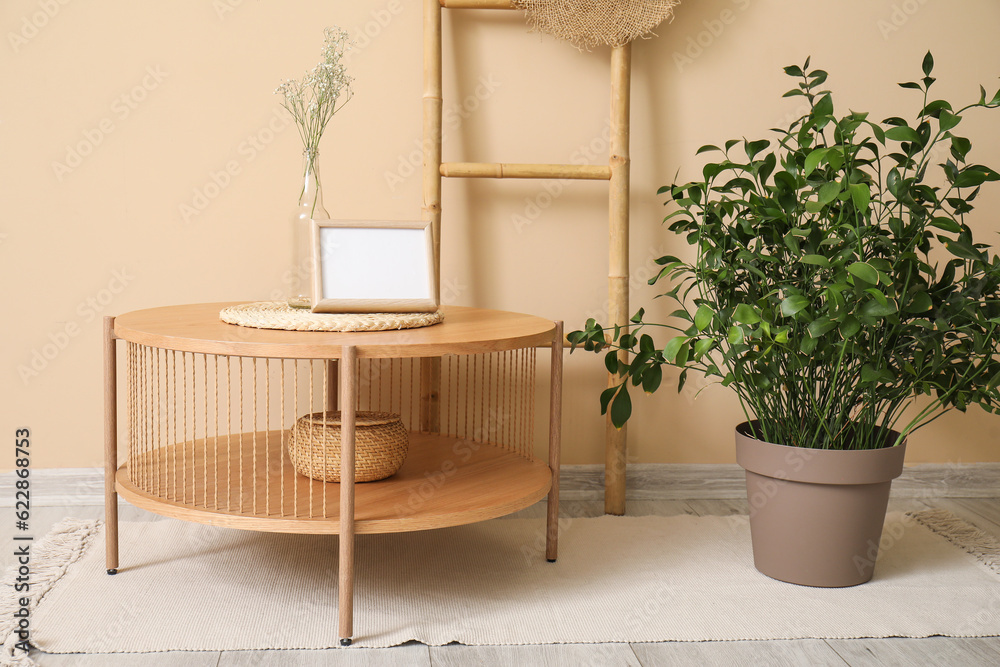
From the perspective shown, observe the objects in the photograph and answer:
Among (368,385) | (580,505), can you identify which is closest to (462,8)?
(368,385)

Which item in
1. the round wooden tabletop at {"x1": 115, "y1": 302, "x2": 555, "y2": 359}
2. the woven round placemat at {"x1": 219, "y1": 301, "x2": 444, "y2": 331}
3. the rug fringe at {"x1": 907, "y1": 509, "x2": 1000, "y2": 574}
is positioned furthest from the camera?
the rug fringe at {"x1": 907, "y1": 509, "x2": 1000, "y2": 574}

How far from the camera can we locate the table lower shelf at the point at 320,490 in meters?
1.21

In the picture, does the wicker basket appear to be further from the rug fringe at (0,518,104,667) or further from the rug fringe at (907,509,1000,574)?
the rug fringe at (907,509,1000,574)

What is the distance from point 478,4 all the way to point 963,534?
5.16ft

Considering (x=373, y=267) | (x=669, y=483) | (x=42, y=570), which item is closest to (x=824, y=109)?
(x=373, y=267)

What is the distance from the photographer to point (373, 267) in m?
1.37

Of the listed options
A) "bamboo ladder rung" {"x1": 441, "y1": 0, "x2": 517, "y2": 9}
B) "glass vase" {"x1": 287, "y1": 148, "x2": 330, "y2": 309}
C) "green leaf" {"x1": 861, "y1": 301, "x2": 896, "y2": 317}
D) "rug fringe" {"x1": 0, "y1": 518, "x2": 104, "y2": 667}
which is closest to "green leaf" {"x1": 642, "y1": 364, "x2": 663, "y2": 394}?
"green leaf" {"x1": 861, "y1": 301, "x2": 896, "y2": 317}

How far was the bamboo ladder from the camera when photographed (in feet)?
5.74

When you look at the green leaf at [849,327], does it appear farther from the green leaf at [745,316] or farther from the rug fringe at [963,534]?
the rug fringe at [963,534]

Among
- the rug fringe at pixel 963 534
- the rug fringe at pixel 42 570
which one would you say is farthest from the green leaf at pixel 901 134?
the rug fringe at pixel 42 570

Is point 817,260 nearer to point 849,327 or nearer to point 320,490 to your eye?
point 849,327

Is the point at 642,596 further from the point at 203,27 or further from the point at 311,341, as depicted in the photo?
the point at 203,27

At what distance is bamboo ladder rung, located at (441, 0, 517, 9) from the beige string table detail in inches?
26.7

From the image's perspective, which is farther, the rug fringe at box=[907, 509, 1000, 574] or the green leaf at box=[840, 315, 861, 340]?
the rug fringe at box=[907, 509, 1000, 574]
